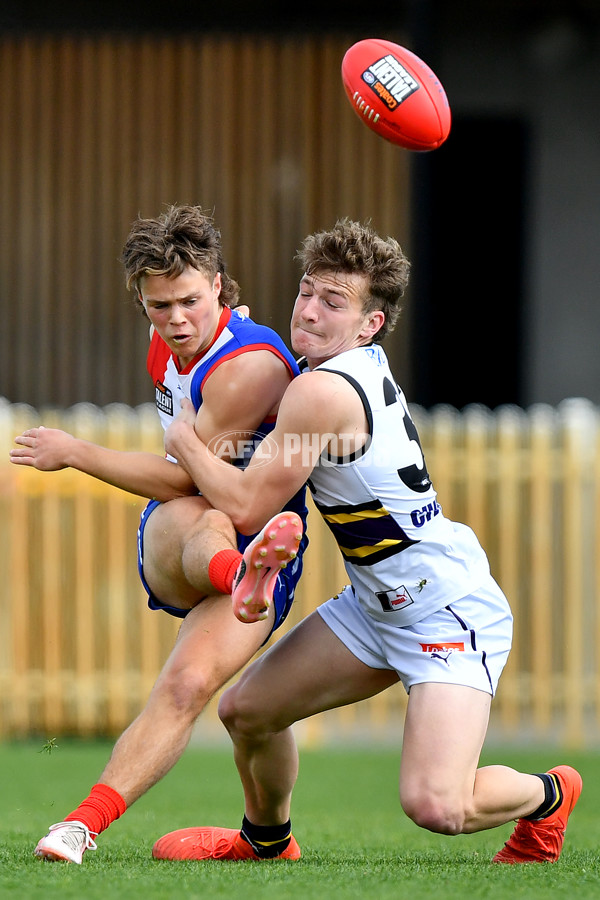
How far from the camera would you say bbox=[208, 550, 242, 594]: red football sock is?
4008mm

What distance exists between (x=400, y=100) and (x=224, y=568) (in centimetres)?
183

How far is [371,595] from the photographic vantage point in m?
4.28

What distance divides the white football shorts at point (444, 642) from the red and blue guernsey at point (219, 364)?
28cm

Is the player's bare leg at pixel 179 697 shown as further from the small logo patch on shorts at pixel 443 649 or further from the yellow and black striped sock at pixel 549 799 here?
the yellow and black striped sock at pixel 549 799

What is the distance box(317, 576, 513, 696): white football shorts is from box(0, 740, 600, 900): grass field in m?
0.62

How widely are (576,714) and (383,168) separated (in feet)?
15.5

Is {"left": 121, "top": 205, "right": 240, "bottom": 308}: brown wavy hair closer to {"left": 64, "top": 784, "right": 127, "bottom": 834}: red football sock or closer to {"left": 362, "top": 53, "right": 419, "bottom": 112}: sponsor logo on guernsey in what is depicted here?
Answer: {"left": 362, "top": 53, "right": 419, "bottom": 112}: sponsor logo on guernsey

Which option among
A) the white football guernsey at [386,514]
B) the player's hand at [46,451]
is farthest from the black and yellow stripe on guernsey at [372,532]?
the player's hand at [46,451]

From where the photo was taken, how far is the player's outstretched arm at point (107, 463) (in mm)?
4273

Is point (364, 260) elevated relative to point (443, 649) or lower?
elevated

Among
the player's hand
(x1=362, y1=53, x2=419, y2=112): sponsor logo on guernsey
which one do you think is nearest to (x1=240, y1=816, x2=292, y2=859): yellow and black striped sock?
the player's hand

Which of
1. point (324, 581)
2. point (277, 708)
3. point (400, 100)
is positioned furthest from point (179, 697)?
point (324, 581)

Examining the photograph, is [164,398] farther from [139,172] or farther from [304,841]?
[139,172]

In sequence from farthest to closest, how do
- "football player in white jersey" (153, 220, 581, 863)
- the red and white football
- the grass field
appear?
the red and white football, "football player in white jersey" (153, 220, 581, 863), the grass field
